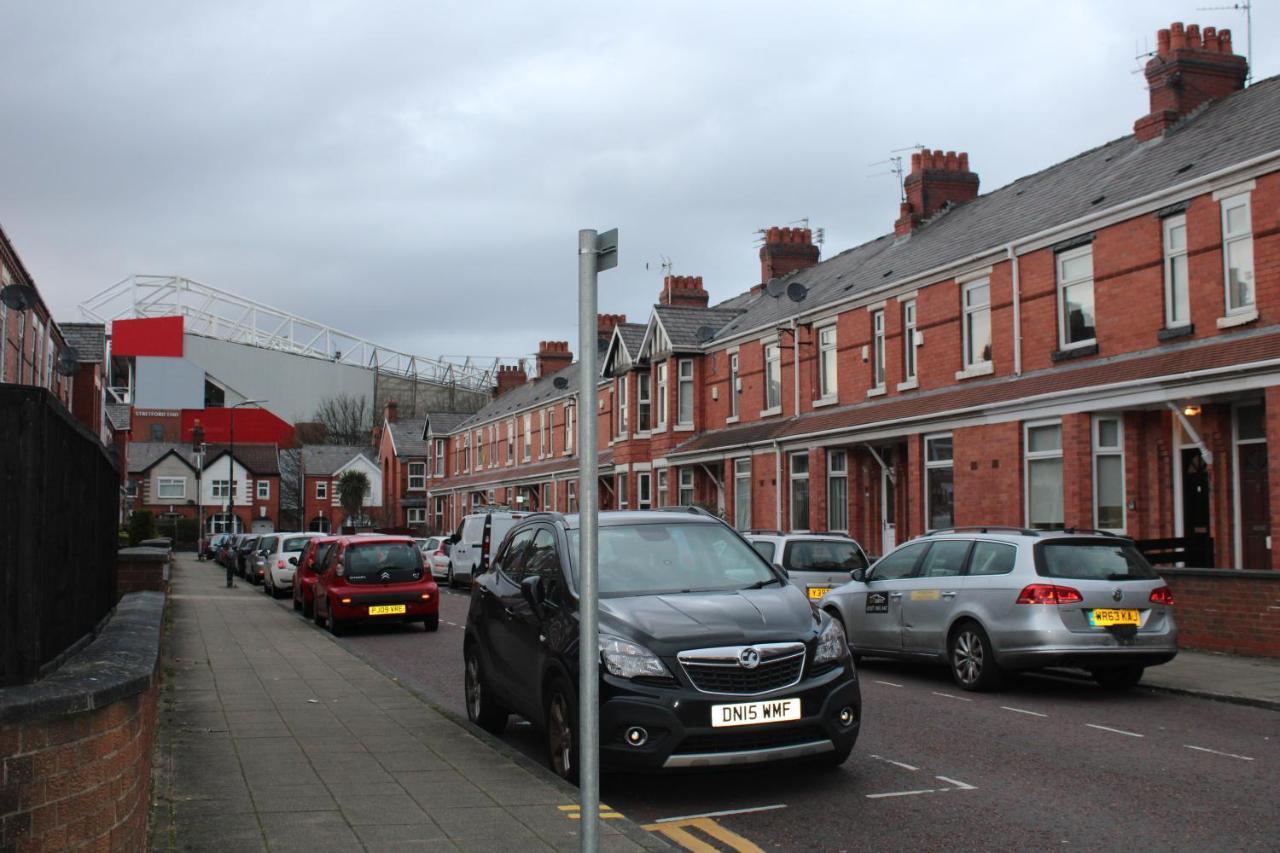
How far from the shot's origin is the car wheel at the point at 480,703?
9586 millimetres

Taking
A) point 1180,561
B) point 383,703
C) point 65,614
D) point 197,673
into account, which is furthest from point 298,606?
point 65,614

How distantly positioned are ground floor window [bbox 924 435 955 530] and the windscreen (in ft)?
50.8

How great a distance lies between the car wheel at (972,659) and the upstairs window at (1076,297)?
962cm

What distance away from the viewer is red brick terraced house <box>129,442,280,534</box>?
90125 mm

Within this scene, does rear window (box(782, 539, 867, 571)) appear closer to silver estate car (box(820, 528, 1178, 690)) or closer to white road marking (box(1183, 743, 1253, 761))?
silver estate car (box(820, 528, 1178, 690))

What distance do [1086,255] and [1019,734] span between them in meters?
13.1

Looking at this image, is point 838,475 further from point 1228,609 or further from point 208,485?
point 208,485

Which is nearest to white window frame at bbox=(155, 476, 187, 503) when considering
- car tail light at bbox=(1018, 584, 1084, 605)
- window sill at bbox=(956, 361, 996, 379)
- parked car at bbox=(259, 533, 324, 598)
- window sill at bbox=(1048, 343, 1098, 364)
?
parked car at bbox=(259, 533, 324, 598)

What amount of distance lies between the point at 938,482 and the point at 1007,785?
1663cm

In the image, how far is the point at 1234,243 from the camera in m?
17.5

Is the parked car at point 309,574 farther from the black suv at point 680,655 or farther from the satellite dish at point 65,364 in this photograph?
the satellite dish at point 65,364

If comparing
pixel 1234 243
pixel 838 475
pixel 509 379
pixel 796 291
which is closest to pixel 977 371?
pixel 838 475

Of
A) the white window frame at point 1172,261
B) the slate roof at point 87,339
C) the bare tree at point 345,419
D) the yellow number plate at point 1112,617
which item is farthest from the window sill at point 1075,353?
the bare tree at point 345,419

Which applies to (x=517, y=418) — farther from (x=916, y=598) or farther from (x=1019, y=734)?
(x=1019, y=734)
